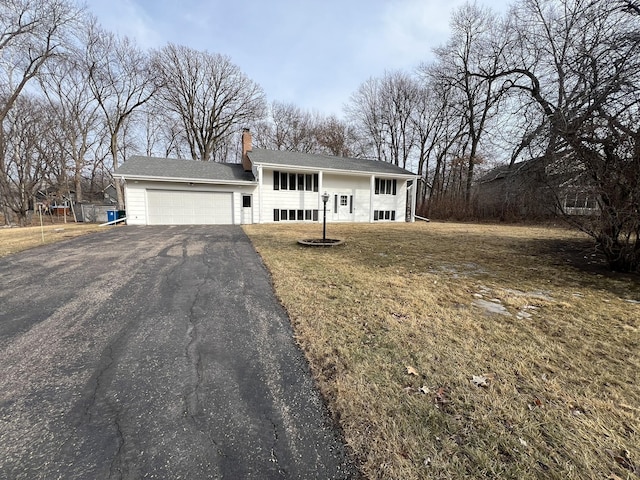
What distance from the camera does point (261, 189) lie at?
16.7 metres

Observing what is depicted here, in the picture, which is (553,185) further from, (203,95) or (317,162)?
(203,95)

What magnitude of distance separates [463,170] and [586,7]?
73.0 ft

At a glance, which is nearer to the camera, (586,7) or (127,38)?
(586,7)

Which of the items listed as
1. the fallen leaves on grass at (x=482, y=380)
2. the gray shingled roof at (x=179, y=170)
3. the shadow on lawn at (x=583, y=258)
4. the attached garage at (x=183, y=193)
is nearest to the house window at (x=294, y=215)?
the attached garage at (x=183, y=193)

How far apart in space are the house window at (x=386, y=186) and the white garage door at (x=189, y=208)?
10.4 meters

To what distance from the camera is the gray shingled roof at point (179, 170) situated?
14664mm

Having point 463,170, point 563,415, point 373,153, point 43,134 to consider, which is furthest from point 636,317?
point 43,134

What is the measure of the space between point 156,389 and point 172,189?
605 inches

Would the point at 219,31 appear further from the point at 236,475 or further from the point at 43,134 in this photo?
the point at 43,134

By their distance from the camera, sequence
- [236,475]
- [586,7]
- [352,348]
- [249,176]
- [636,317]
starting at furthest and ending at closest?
[249,176]
[586,7]
[636,317]
[352,348]
[236,475]

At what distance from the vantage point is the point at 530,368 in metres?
2.29

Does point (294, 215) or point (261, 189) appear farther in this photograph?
point (294, 215)

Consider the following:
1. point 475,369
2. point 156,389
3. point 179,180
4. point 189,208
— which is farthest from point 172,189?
point 475,369

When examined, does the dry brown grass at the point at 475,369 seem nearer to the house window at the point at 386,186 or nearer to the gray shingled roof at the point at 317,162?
the gray shingled roof at the point at 317,162
